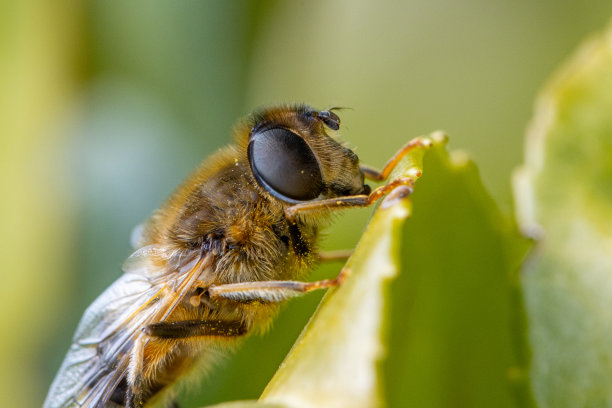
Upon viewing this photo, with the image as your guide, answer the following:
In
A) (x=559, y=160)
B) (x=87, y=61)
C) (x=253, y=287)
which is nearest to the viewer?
(x=559, y=160)

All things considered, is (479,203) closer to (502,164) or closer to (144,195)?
(502,164)

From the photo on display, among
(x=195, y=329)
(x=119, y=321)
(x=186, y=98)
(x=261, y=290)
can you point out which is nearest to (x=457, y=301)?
(x=261, y=290)

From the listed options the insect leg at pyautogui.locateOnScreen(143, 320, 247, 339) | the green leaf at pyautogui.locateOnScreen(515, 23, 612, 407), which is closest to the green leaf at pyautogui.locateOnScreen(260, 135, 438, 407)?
the green leaf at pyautogui.locateOnScreen(515, 23, 612, 407)

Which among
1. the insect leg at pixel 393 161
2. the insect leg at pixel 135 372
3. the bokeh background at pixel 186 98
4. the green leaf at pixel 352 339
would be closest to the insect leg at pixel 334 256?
the bokeh background at pixel 186 98

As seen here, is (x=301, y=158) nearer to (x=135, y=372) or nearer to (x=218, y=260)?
(x=218, y=260)

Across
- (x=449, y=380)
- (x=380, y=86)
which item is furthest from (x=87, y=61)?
(x=449, y=380)

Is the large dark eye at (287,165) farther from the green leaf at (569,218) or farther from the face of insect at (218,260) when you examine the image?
the green leaf at (569,218)
